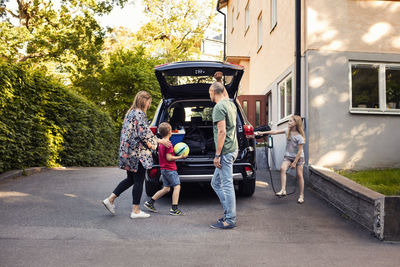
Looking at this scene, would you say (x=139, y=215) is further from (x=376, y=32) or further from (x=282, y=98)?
(x=282, y=98)

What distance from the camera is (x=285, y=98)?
1139 cm

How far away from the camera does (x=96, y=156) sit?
14055 millimetres

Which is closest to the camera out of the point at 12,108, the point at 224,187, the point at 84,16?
the point at 224,187

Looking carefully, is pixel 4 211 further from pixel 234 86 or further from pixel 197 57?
pixel 197 57

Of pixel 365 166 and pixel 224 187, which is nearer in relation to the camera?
pixel 224 187

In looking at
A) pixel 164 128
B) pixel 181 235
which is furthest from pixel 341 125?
pixel 181 235

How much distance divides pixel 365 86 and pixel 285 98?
2.54 m

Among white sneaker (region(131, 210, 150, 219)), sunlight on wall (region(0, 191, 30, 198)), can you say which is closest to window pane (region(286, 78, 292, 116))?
white sneaker (region(131, 210, 150, 219))

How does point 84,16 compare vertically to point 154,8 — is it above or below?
below

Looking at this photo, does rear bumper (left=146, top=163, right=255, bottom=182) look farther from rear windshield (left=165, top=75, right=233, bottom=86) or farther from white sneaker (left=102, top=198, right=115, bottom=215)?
rear windshield (left=165, top=75, right=233, bottom=86)

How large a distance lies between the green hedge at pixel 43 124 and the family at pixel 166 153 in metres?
3.70

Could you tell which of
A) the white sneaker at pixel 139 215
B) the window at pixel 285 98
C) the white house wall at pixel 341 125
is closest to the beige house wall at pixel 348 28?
the white house wall at pixel 341 125

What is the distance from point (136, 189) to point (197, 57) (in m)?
31.6

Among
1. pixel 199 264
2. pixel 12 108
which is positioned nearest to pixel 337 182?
pixel 199 264
